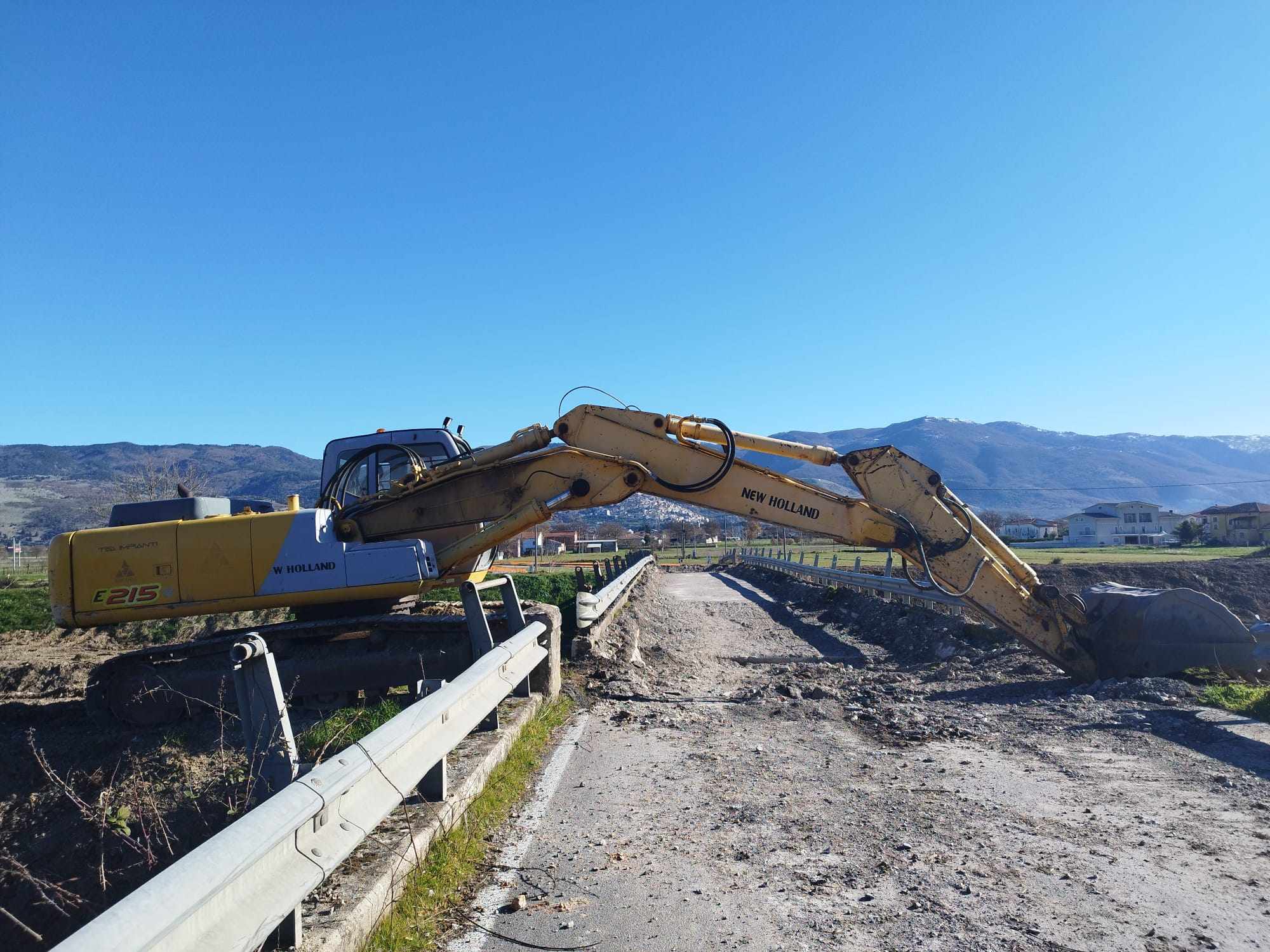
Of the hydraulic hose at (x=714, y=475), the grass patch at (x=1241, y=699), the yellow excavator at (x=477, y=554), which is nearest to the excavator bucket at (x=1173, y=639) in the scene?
the yellow excavator at (x=477, y=554)

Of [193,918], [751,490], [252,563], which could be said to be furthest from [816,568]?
[193,918]

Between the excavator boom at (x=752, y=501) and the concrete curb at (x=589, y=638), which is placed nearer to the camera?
the excavator boom at (x=752, y=501)

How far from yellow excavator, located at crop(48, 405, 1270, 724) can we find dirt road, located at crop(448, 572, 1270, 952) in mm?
1078

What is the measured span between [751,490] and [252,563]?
18.1ft

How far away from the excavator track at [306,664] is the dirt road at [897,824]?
202 centimetres

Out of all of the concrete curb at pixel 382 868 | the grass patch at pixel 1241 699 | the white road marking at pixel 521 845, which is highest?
the concrete curb at pixel 382 868

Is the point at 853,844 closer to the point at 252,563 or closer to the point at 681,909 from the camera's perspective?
the point at 681,909

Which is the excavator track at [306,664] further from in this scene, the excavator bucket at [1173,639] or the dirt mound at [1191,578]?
the dirt mound at [1191,578]

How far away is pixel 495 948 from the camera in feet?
12.3

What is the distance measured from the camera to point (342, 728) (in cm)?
Result: 674

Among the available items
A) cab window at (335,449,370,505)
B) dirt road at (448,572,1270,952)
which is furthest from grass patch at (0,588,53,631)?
dirt road at (448,572,1270,952)

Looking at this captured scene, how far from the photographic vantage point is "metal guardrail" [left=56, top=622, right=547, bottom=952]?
2.18 m

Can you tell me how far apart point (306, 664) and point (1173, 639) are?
30.8ft

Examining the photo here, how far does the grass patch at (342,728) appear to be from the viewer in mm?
6930
